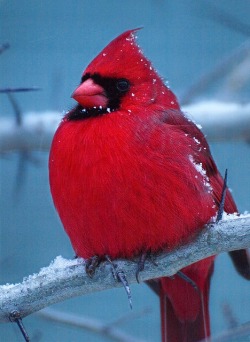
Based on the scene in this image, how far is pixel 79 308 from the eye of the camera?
2.56 m

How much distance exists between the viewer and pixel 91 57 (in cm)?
223

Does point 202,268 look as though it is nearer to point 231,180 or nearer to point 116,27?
point 231,180

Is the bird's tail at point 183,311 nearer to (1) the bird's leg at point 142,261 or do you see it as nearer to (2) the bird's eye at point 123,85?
(1) the bird's leg at point 142,261

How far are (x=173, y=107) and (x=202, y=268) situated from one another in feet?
1.60

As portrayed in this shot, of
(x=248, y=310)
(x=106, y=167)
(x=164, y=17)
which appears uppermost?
(x=164, y=17)

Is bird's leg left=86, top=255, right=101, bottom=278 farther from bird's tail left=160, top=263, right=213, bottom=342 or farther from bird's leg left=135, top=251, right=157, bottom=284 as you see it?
bird's tail left=160, top=263, right=213, bottom=342

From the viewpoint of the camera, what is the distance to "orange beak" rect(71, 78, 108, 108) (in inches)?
68.9

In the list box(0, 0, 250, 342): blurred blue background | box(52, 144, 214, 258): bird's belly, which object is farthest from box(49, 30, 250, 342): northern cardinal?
box(0, 0, 250, 342): blurred blue background

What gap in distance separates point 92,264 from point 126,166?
0.25 m

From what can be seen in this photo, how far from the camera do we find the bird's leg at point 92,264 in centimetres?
169

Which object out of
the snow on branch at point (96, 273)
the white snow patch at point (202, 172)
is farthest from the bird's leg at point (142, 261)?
the white snow patch at point (202, 172)

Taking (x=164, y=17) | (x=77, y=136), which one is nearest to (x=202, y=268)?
(x=77, y=136)

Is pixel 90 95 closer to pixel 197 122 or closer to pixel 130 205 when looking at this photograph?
pixel 130 205

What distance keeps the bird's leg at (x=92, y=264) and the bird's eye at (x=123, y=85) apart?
43cm
